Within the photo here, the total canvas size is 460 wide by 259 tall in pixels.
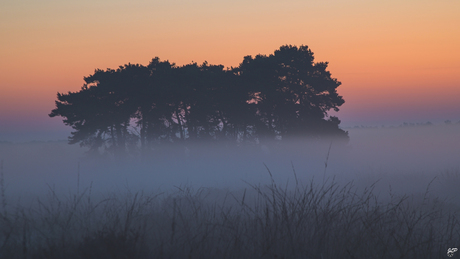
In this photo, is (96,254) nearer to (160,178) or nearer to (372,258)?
(372,258)

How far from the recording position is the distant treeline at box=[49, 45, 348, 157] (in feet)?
100

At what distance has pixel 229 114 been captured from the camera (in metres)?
33.4

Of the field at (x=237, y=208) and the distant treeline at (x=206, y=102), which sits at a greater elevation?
the distant treeline at (x=206, y=102)

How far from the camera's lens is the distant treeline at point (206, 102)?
30609mm

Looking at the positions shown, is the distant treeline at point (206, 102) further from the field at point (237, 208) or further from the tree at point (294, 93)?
the field at point (237, 208)

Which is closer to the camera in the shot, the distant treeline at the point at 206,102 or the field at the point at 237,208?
the field at the point at 237,208

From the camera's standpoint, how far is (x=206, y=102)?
3341cm

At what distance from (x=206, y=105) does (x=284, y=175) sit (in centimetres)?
1007
